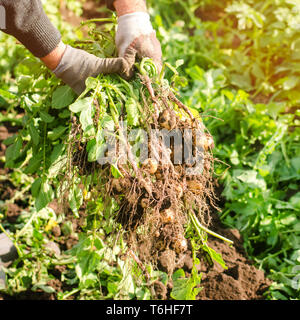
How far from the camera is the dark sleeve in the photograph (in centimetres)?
Answer: 131

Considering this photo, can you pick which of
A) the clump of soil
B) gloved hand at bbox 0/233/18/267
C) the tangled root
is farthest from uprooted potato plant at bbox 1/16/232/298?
gloved hand at bbox 0/233/18/267

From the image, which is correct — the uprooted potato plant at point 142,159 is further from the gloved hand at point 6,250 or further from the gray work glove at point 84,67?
the gloved hand at point 6,250

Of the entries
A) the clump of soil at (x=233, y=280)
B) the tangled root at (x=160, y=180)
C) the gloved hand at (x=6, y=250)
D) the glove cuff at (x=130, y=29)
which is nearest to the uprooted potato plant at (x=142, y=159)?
the tangled root at (x=160, y=180)

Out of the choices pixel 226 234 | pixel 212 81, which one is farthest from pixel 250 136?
pixel 226 234

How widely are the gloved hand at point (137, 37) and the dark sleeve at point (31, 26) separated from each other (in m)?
0.25

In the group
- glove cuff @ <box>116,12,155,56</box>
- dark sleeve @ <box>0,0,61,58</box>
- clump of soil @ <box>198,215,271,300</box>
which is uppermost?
dark sleeve @ <box>0,0,61,58</box>

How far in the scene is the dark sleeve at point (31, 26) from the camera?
1.31 m

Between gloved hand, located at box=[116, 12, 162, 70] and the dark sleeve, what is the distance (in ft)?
0.83

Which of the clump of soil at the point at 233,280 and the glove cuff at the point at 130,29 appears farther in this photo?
the clump of soil at the point at 233,280

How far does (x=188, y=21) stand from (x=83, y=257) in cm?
301

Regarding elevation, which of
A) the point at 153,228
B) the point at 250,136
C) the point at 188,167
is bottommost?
the point at 250,136

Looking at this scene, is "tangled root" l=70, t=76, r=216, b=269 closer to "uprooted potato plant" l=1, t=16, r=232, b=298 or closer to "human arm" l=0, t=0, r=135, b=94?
"uprooted potato plant" l=1, t=16, r=232, b=298
